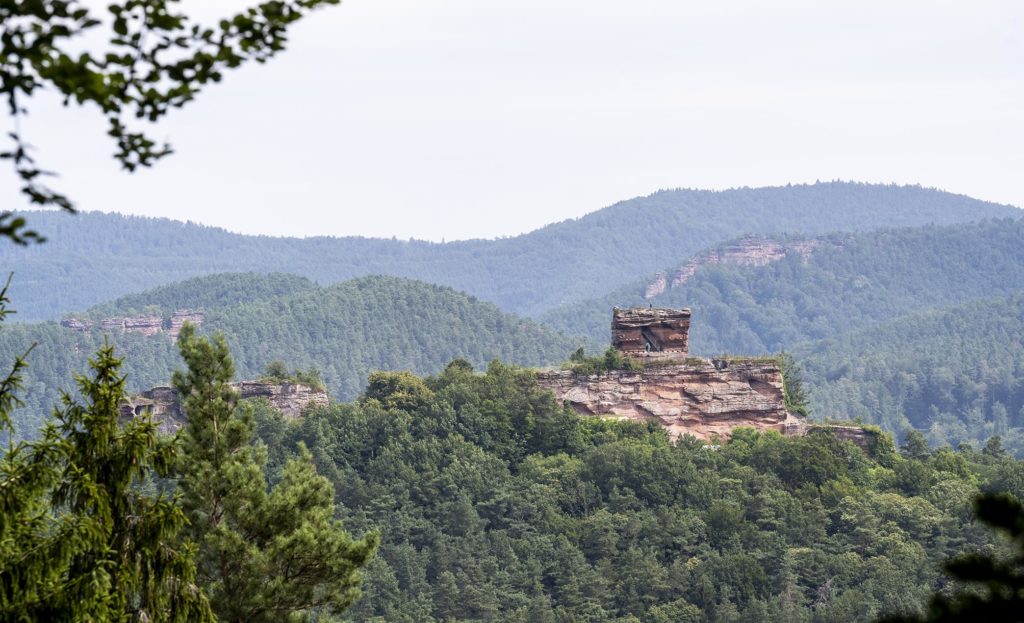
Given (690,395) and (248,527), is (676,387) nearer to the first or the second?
(690,395)

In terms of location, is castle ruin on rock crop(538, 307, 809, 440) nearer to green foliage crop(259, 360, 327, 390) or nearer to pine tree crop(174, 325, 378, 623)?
green foliage crop(259, 360, 327, 390)

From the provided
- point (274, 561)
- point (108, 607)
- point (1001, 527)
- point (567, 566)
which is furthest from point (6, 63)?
point (567, 566)

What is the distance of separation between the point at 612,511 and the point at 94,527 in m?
62.0

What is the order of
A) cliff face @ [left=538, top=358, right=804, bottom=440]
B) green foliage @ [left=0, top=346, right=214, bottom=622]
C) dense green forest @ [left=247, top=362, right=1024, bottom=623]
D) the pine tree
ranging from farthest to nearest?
cliff face @ [left=538, top=358, right=804, bottom=440]
dense green forest @ [left=247, top=362, right=1024, bottom=623]
the pine tree
green foliage @ [left=0, top=346, right=214, bottom=622]

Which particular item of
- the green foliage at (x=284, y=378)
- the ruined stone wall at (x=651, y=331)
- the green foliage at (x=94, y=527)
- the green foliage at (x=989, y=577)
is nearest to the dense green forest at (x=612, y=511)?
the ruined stone wall at (x=651, y=331)

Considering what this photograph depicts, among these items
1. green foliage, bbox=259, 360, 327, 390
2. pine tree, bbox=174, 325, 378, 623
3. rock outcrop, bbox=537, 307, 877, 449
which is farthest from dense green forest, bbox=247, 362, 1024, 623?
pine tree, bbox=174, 325, 378, 623

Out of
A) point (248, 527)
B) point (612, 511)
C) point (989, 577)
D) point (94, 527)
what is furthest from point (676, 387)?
point (989, 577)

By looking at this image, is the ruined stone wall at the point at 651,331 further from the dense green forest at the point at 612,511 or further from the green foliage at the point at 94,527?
the green foliage at the point at 94,527

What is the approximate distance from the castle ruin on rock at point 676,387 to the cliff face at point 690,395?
0.14 ft

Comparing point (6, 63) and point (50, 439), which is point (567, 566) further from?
point (6, 63)

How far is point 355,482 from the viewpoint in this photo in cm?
7844

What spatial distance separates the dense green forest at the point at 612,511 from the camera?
6888cm

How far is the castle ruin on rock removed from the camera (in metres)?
75.8

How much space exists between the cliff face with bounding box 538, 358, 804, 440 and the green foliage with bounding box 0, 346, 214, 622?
2319 inches
